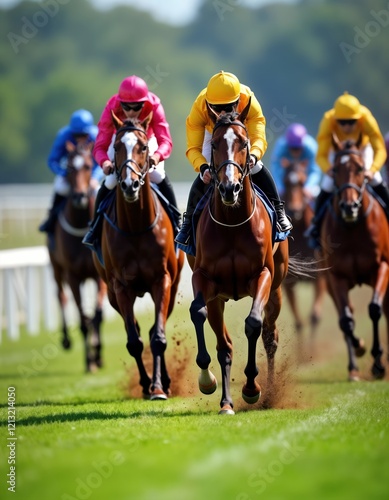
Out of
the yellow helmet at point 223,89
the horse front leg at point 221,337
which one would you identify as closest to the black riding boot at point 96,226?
the horse front leg at point 221,337

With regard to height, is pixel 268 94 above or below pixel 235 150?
above

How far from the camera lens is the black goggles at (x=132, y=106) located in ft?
30.5

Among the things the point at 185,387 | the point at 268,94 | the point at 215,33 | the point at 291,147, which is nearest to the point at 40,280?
the point at 291,147

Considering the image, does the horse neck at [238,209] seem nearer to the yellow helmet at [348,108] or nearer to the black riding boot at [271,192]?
the black riding boot at [271,192]

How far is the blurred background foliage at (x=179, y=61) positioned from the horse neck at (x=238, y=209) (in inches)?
1617

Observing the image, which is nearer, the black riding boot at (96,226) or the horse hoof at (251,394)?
the horse hoof at (251,394)

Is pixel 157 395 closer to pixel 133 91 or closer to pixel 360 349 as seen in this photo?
pixel 133 91

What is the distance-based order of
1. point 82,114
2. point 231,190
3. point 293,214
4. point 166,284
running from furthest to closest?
point 293,214 < point 82,114 < point 166,284 < point 231,190

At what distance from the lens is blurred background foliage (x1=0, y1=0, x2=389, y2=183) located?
57.7m

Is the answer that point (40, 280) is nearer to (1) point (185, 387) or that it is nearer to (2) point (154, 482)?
(1) point (185, 387)

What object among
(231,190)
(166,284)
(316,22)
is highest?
(316,22)

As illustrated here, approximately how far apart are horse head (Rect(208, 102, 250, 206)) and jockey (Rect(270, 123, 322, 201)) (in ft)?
24.3

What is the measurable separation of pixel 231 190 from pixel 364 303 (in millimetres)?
8528

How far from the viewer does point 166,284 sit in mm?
9203
